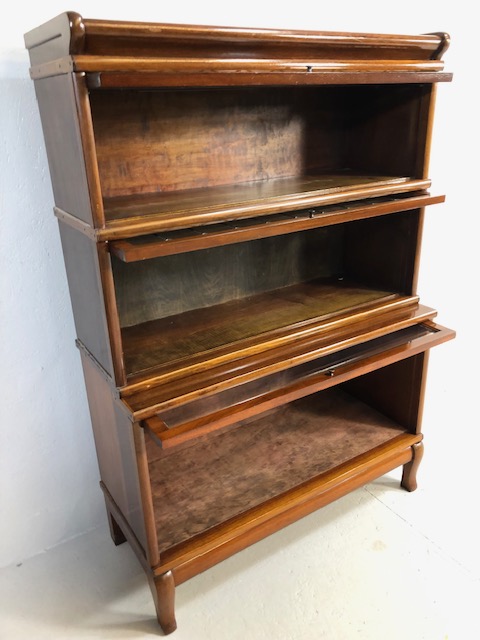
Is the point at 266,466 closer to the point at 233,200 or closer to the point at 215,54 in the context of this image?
the point at 233,200

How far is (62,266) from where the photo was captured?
123 cm

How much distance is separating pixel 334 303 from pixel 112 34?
79cm

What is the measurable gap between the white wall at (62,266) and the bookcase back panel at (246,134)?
0.55ft

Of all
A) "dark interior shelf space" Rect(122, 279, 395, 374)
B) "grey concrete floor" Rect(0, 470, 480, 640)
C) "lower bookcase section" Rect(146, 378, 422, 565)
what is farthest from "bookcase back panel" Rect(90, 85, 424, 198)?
"grey concrete floor" Rect(0, 470, 480, 640)

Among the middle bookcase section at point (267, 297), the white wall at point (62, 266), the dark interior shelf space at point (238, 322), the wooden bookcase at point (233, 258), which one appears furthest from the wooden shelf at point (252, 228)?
the white wall at point (62, 266)

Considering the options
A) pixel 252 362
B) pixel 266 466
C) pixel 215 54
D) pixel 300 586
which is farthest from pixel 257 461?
pixel 215 54

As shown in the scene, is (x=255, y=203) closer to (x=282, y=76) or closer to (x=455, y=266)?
(x=282, y=76)

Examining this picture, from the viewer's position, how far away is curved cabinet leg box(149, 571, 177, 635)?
1.14 meters

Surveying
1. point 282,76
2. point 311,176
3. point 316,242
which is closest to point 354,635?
point 316,242

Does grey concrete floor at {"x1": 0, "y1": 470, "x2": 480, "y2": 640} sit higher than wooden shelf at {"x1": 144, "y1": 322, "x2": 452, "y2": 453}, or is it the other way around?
wooden shelf at {"x1": 144, "y1": 322, "x2": 452, "y2": 453}

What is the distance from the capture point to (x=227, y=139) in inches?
48.4

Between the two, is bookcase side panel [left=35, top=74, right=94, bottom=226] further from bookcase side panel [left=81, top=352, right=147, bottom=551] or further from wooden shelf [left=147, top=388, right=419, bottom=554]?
wooden shelf [left=147, top=388, right=419, bottom=554]

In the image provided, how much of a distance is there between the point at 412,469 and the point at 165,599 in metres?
0.79

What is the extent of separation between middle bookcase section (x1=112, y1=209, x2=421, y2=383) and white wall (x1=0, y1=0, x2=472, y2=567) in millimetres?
→ 211
